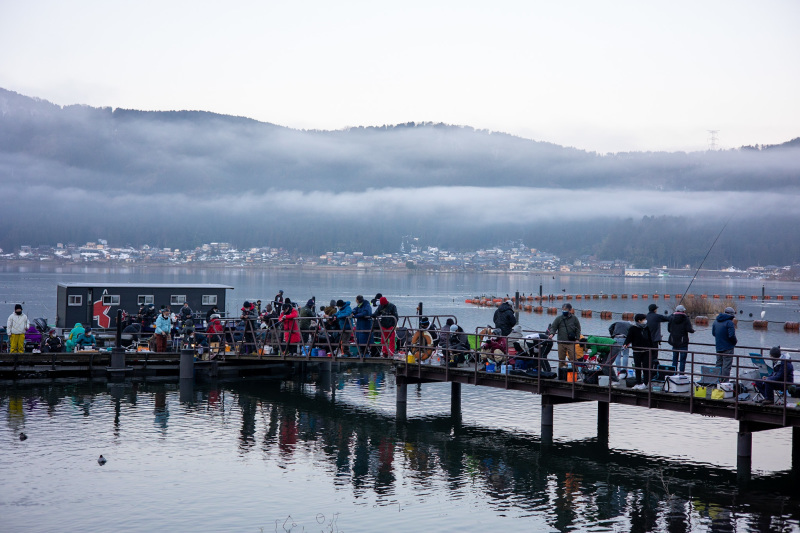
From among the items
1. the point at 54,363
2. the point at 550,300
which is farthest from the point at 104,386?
the point at 550,300

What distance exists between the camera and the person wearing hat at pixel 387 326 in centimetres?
Result: 2870

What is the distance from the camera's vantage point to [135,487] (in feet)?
64.8

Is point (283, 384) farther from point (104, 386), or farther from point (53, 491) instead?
point (53, 491)

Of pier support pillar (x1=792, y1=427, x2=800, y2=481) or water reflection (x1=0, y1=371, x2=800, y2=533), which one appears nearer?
water reflection (x1=0, y1=371, x2=800, y2=533)

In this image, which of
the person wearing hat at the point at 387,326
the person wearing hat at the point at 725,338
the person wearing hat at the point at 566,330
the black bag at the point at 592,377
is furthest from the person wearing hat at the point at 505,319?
the person wearing hat at the point at 725,338

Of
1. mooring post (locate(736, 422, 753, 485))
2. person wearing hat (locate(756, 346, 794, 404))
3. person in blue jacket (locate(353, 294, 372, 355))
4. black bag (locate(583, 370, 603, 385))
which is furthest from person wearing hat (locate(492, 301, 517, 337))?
person wearing hat (locate(756, 346, 794, 404))

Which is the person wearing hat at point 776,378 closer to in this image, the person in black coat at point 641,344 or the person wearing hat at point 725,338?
the person wearing hat at point 725,338

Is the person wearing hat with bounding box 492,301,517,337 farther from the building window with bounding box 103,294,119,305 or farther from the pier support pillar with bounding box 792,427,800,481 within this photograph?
the building window with bounding box 103,294,119,305

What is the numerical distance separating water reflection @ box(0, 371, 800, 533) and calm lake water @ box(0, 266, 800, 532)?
0.24 feet

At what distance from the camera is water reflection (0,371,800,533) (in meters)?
19.0

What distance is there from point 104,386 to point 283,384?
7.52 m

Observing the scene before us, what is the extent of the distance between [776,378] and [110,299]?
32.3 meters

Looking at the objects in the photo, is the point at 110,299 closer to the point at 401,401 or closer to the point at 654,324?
the point at 401,401

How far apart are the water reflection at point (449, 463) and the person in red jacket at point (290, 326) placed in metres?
2.45
